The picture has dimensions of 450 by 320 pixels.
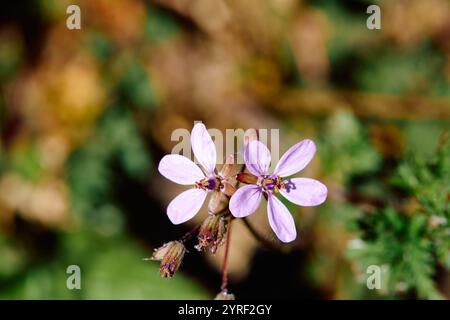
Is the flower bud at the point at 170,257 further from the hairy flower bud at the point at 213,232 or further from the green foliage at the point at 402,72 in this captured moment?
the green foliage at the point at 402,72

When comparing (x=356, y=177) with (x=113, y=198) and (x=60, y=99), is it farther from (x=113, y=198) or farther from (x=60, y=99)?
(x=60, y=99)

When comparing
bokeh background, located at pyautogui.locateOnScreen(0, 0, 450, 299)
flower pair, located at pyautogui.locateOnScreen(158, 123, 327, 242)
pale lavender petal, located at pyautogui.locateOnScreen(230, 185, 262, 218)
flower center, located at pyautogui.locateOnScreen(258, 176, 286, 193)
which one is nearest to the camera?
pale lavender petal, located at pyautogui.locateOnScreen(230, 185, 262, 218)

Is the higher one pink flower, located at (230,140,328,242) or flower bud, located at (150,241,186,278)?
pink flower, located at (230,140,328,242)

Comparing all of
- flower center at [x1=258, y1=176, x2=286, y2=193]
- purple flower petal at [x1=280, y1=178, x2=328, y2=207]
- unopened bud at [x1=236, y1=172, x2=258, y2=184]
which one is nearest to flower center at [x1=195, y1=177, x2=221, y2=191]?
unopened bud at [x1=236, y1=172, x2=258, y2=184]

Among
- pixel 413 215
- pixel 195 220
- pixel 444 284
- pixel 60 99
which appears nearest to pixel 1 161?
pixel 60 99

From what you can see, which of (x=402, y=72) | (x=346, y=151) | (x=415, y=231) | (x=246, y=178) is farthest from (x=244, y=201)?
(x=402, y=72)

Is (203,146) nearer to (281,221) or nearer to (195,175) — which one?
(195,175)

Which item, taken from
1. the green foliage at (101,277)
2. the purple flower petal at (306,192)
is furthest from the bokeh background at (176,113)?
the purple flower petal at (306,192)

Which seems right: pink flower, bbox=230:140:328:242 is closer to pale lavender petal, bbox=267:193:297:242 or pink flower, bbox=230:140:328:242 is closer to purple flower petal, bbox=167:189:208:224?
pale lavender petal, bbox=267:193:297:242
